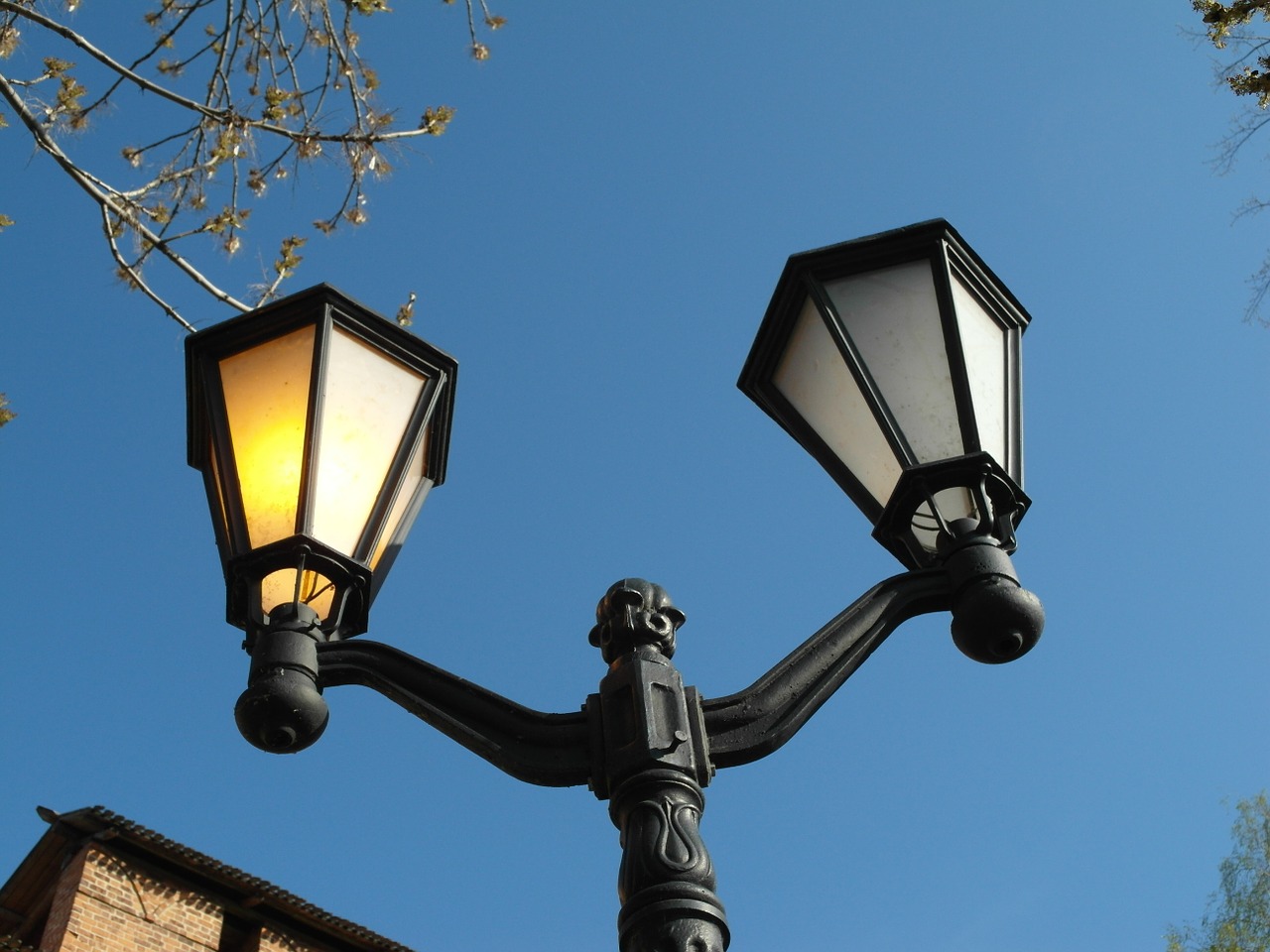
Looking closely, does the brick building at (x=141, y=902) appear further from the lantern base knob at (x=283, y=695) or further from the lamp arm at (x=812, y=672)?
the lamp arm at (x=812, y=672)

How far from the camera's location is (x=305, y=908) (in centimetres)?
1919

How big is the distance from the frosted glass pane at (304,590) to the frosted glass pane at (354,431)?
8 cm

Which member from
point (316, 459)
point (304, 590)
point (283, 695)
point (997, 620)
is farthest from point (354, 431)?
point (997, 620)

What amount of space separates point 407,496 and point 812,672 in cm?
100

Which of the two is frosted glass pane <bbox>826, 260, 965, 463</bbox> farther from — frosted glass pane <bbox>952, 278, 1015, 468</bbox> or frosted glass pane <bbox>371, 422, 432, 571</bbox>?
frosted glass pane <bbox>371, 422, 432, 571</bbox>

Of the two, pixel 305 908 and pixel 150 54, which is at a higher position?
pixel 305 908

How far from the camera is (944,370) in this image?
8.70 ft

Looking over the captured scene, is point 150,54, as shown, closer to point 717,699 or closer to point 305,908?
point 717,699

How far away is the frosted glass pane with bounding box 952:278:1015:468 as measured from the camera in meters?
2.61

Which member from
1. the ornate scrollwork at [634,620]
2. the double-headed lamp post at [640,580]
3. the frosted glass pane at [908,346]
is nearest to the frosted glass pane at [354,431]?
the double-headed lamp post at [640,580]

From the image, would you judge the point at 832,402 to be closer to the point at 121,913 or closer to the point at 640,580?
the point at 640,580

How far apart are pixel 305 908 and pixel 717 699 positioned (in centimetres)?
1873

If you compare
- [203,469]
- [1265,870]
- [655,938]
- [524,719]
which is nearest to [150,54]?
[203,469]

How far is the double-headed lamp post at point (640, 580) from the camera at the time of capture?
2.08 m
